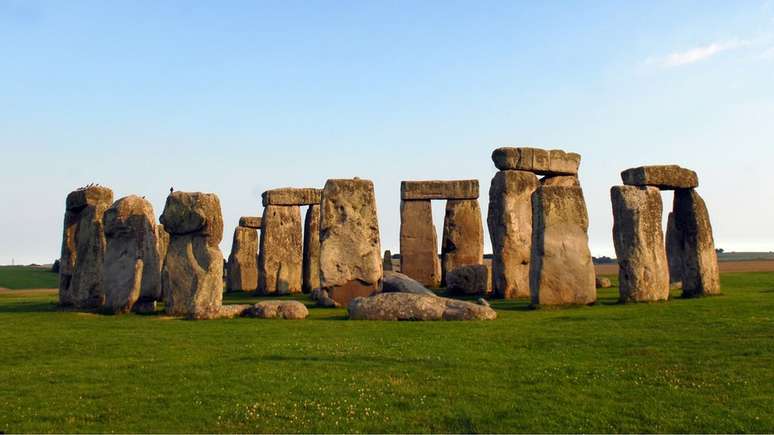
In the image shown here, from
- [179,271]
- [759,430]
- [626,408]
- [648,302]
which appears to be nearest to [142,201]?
[179,271]

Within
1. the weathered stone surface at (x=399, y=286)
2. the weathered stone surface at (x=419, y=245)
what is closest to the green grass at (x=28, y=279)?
the weathered stone surface at (x=419, y=245)

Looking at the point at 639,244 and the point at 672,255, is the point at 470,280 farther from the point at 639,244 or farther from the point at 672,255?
the point at 672,255

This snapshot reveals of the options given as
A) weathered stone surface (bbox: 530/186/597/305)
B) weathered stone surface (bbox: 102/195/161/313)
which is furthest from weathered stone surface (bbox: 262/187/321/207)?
weathered stone surface (bbox: 530/186/597/305)

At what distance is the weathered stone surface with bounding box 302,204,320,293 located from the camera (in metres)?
29.6

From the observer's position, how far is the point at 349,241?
20.8 m

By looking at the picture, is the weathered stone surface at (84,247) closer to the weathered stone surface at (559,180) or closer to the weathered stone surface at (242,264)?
the weathered stone surface at (242,264)

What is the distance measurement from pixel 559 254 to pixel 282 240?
14025 mm

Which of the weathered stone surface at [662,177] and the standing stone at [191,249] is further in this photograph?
the weathered stone surface at [662,177]

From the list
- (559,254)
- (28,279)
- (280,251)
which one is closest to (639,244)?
(559,254)

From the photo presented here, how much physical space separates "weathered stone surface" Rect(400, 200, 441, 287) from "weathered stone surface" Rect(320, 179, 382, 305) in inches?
316

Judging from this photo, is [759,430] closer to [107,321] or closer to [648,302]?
[648,302]

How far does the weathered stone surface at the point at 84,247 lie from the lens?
65.5ft

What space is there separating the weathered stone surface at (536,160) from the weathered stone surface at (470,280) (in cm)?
315

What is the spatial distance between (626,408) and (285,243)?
71.9ft
